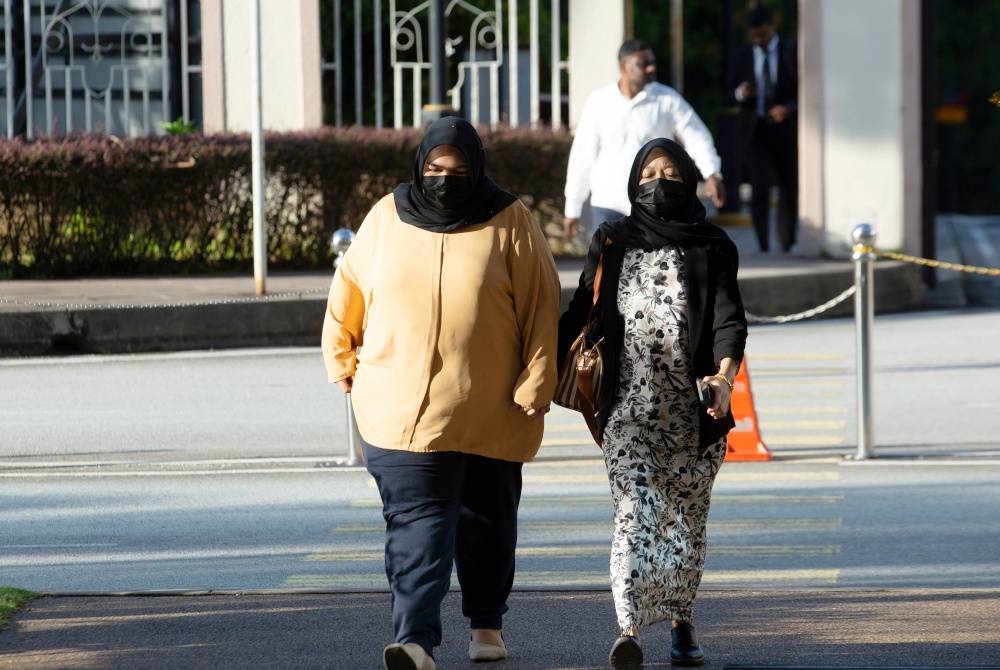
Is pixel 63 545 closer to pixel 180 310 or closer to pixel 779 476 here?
pixel 779 476

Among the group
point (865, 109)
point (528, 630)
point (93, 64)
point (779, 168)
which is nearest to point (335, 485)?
point (528, 630)

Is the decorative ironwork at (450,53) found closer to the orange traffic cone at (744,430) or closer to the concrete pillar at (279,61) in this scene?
the concrete pillar at (279,61)

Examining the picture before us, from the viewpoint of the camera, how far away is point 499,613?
5820 millimetres

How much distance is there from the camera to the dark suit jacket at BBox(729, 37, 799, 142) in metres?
17.8

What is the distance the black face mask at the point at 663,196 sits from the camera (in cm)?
579

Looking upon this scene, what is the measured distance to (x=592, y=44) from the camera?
17531 millimetres

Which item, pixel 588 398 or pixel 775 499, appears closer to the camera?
pixel 588 398

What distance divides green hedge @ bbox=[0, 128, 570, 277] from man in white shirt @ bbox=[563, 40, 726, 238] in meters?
4.84

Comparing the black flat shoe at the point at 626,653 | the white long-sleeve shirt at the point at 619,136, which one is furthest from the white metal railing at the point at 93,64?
the black flat shoe at the point at 626,653

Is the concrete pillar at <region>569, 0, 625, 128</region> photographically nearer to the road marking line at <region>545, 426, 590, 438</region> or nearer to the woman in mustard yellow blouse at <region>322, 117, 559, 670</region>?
the road marking line at <region>545, 426, 590, 438</region>

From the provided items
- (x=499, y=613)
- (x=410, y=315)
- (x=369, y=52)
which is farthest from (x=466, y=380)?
(x=369, y=52)

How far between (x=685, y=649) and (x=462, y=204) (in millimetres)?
1500

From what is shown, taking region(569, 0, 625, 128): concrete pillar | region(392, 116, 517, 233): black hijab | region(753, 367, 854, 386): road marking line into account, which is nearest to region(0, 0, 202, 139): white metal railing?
region(569, 0, 625, 128): concrete pillar

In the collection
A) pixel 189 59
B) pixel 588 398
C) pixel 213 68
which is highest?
pixel 189 59
